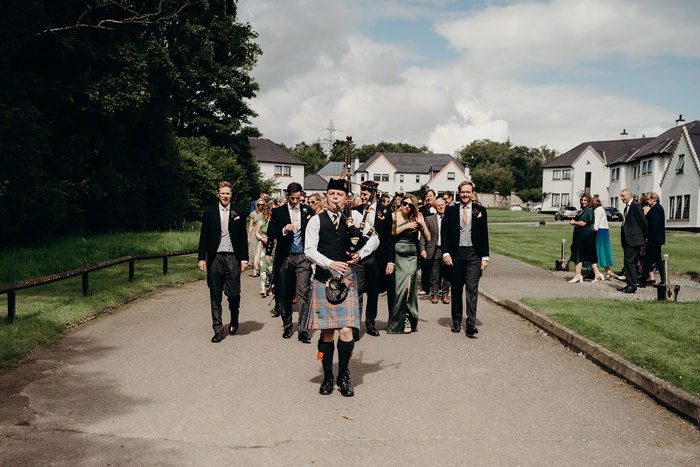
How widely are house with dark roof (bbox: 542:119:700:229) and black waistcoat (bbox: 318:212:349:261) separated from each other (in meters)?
43.6

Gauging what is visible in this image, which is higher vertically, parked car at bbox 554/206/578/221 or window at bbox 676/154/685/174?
window at bbox 676/154/685/174

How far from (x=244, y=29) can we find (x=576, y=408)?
4329cm

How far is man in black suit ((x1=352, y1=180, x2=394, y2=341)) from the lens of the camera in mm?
8430

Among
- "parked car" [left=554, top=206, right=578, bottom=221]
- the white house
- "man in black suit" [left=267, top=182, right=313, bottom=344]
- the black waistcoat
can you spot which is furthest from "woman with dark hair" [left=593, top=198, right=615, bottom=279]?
the white house

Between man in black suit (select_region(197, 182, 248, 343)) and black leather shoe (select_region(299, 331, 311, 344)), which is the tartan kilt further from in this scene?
man in black suit (select_region(197, 182, 248, 343))

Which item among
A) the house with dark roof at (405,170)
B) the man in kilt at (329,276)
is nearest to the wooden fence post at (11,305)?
the man in kilt at (329,276)

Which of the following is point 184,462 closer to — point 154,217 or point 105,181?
point 105,181

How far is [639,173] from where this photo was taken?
183 feet

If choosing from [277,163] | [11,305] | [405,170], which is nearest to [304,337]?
[11,305]

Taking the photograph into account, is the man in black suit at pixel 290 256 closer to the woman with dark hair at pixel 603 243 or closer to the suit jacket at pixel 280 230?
the suit jacket at pixel 280 230

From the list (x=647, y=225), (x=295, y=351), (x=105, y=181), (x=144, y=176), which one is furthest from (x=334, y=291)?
(x=144, y=176)

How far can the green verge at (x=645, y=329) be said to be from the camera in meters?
6.39

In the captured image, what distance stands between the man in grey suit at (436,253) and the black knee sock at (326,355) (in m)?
5.93

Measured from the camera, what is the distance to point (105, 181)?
A: 24.8 m
